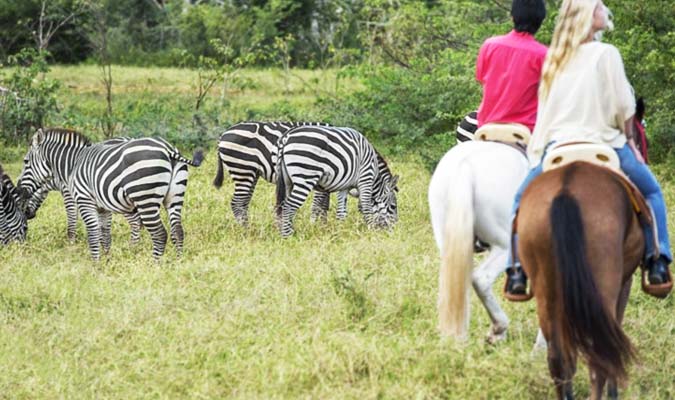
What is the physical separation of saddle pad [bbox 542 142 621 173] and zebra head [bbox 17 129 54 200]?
7.56m

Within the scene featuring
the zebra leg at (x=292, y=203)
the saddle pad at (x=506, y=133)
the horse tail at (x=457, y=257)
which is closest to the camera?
the horse tail at (x=457, y=257)

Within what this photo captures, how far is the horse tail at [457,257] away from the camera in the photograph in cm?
621

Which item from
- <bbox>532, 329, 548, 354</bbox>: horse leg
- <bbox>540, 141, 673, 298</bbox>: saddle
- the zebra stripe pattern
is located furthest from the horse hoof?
the zebra stripe pattern

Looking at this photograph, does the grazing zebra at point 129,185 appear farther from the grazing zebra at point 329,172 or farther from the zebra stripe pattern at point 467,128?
the zebra stripe pattern at point 467,128

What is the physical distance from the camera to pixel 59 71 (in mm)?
28062

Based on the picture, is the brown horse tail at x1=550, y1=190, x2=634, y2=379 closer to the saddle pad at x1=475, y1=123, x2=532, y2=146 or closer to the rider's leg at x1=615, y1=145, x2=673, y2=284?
the rider's leg at x1=615, y1=145, x2=673, y2=284

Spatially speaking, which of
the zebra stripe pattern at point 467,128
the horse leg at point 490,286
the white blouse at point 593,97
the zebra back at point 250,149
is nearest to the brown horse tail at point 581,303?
the white blouse at point 593,97

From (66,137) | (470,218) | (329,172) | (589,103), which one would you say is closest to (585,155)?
(589,103)

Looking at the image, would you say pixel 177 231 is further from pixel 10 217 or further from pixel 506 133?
pixel 506 133

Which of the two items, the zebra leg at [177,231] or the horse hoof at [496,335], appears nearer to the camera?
the horse hoof at [496,335]

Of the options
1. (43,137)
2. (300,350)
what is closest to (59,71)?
(43,137)

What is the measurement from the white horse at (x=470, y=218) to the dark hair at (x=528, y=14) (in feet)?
2.65

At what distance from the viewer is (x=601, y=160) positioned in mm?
5680

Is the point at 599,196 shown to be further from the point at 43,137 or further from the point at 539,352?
the point at 43,137
